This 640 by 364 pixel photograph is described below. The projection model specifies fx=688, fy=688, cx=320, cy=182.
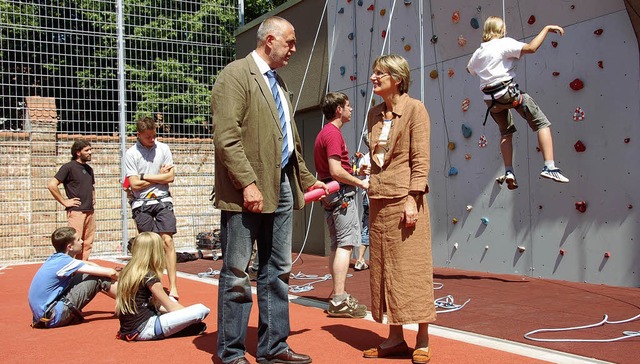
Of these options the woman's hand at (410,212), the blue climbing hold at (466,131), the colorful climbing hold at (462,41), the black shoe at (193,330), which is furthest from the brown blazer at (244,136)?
the colorful climbing hold at (462,41)

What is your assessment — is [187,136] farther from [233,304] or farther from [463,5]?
[233,304]

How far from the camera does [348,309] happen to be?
5.54m

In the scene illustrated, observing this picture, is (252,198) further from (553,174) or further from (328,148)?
(553,174)

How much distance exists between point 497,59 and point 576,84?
57.0 inches

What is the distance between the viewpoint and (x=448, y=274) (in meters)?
8.10

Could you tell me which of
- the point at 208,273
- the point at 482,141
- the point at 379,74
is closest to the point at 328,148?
the point at 379,74

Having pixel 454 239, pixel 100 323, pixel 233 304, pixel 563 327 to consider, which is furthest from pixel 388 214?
pixel 454 239

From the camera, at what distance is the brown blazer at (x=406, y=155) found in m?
4.07

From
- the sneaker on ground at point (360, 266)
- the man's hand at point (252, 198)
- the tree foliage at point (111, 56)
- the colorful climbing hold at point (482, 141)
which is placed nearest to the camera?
the man's hand at point (252, 198)

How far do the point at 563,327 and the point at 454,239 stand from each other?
Answer: 12.6 ft

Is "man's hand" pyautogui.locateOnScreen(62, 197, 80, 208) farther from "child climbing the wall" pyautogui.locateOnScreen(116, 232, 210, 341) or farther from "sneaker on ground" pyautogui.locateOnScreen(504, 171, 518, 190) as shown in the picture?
"sneaker on ground" pyautogui.locateOnScreen(504, 171, 518, 190)

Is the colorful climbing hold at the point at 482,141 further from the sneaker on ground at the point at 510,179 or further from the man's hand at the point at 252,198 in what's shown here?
the man's hand at the point at 252,198

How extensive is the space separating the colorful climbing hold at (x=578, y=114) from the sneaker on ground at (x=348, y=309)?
3169 mm

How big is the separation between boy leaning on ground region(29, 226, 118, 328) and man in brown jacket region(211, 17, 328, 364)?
2071 mm
